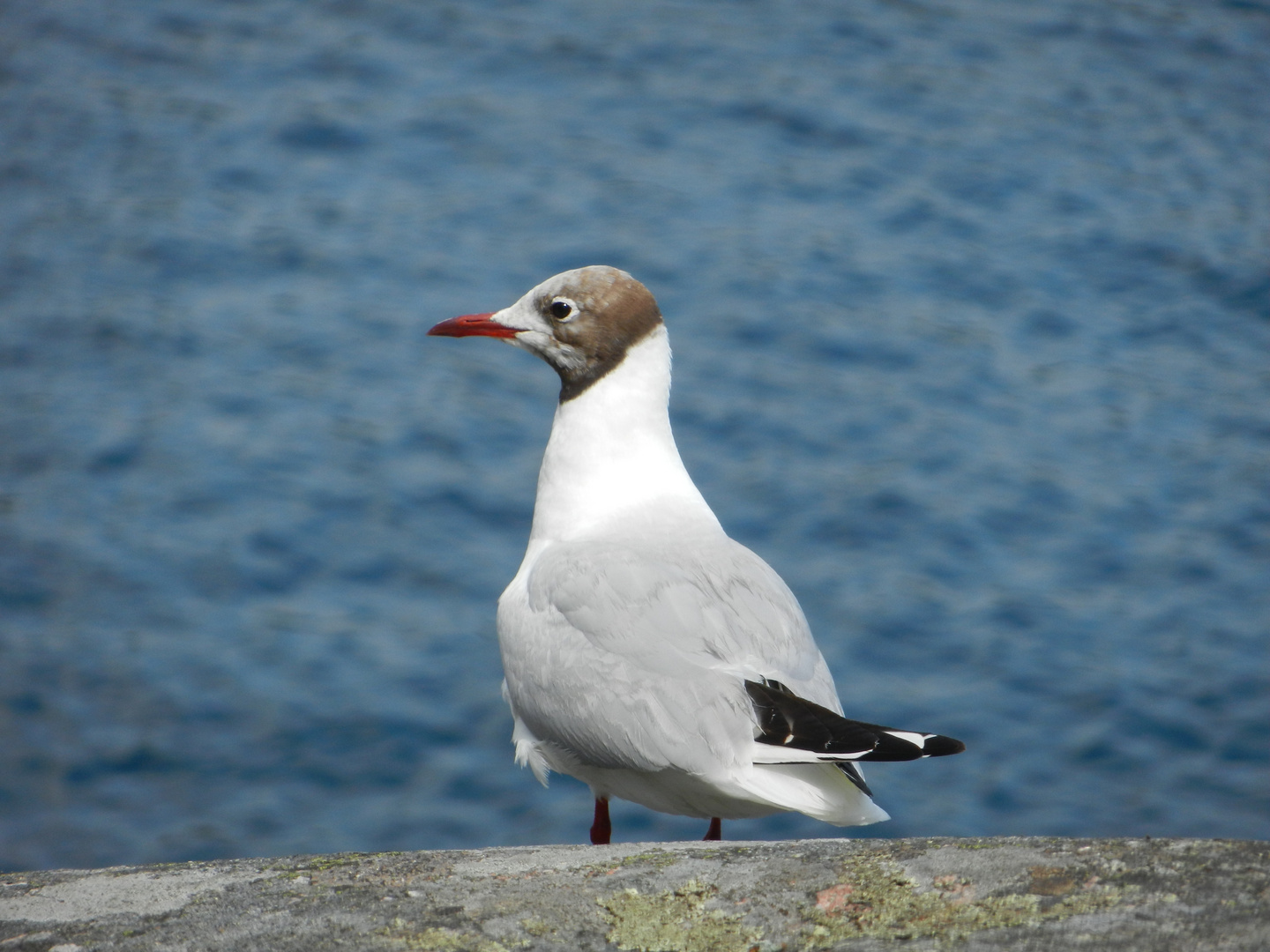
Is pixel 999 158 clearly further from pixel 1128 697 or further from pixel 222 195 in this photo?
pixel 222 195

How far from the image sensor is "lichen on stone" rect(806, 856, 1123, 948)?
217 cm

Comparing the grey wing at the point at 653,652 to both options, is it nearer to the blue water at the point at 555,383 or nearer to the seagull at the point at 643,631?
the seagull at the point at 643,631

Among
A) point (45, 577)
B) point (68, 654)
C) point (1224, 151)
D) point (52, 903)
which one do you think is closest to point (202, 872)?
point (52, 903)

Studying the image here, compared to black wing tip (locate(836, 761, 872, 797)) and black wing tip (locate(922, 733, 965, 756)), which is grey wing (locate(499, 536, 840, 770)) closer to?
black wing tip (locate(836, 761, 872, 797))

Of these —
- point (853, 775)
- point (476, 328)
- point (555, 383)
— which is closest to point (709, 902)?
point (853, 775)

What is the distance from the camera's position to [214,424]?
10047 mm

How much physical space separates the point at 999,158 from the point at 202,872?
1141cm

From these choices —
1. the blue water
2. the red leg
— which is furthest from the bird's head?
the blue water

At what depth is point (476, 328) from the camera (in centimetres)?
443

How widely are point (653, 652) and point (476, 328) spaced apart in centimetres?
137

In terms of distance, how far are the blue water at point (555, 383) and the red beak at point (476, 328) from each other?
12.3 feet

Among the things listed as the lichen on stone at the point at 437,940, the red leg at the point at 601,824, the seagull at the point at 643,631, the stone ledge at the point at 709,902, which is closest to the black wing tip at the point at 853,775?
the seagull at the point at 643,631

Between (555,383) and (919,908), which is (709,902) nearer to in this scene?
(919,908)

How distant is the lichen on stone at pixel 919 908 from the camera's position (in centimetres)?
217
